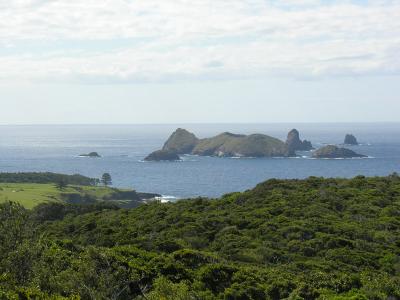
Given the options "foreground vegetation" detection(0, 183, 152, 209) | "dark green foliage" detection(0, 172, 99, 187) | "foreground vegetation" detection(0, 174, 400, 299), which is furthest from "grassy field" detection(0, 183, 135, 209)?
"foreground vegetation" detection(0, 174, 400, 299)

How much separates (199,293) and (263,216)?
2521 cm

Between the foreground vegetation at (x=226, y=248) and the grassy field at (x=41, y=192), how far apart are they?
149 ft

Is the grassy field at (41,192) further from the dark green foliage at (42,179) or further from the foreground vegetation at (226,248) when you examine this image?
the foreground vegetation at (226,248)

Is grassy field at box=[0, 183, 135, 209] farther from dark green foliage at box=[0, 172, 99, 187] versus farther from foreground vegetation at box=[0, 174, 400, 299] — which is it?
foreground vegetation at box=[0, 174, 400, 299]

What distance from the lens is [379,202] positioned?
5784 cm

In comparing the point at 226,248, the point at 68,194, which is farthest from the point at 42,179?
the point at 226,248

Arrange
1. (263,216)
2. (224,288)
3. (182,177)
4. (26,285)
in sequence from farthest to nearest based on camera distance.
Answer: (182,177), (263,216), (224,288), (26,285)

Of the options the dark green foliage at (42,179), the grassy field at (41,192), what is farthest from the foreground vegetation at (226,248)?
the dark green foliage at (42,179)

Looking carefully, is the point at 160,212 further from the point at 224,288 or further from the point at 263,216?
the point at 224,288

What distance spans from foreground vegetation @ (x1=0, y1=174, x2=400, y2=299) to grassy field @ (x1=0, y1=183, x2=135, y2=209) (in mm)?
45276

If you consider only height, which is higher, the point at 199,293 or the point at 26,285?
the point at 26,285

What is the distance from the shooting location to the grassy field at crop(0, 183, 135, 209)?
115 metres

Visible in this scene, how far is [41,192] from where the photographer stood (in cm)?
13150

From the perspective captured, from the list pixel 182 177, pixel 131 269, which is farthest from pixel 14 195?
pixel 131 269
